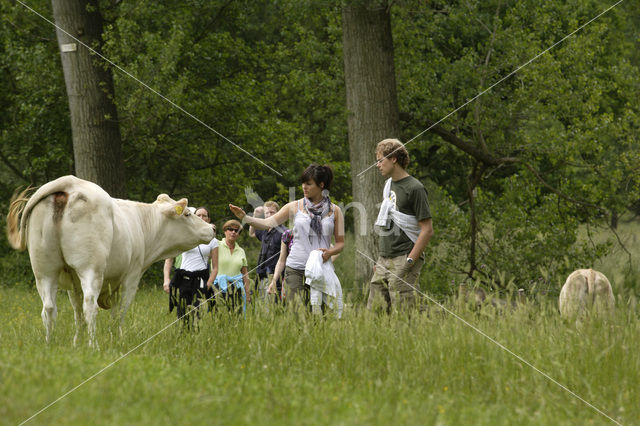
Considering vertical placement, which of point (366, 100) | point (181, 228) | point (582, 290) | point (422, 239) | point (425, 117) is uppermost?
point (366, 100)

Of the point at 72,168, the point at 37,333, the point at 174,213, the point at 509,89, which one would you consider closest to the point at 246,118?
the point at 72,168

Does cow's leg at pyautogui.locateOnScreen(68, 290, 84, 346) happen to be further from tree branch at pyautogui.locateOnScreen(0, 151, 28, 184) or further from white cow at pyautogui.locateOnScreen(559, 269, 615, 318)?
tree branch at pyautogui.locateOnScreen(0, 151, 28, 184)

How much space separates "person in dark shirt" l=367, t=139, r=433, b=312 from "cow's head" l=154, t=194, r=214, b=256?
2.27 metres

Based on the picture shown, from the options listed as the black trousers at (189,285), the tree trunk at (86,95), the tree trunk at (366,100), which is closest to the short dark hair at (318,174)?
the black trousers at (189,285)

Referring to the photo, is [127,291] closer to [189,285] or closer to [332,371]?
[189,285]

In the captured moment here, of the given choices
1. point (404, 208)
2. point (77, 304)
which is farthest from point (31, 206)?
point (404, 208)

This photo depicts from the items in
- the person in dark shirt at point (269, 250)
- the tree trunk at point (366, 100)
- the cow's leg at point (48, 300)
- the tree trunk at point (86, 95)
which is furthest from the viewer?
the tree trunk at point (86, 95)

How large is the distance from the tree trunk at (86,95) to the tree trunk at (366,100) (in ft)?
16.2

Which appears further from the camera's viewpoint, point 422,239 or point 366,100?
point 366,100

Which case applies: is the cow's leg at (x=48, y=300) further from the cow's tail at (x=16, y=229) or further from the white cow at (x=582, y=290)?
the white cow at (x=582, y=290)

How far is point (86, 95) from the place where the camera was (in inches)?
550

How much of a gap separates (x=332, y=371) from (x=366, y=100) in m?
6.76

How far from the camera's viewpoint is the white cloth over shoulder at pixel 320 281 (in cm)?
718

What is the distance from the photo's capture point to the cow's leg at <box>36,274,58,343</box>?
687cm
